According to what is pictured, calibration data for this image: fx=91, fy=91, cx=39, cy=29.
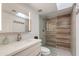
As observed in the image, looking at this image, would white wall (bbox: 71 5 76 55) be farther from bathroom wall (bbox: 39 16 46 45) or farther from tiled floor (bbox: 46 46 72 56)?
bathroom wall (bbox: 39 16 46 45)

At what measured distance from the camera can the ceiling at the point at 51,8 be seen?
1303 mm

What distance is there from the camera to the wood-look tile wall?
4.52ft

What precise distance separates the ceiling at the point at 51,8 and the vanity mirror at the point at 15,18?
216 mm

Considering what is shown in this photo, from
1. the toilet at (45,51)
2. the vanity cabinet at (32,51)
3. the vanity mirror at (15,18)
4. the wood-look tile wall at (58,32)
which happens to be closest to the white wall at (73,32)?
the wood-look tile wall at (58,32)

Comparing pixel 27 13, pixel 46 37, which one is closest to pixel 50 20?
pixel 46 37

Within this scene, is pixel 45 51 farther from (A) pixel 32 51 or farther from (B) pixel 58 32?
(B) pixel 58 32

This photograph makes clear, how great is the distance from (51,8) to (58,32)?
0.39m

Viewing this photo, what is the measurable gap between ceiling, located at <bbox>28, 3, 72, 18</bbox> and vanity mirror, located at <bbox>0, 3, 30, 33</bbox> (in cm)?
22

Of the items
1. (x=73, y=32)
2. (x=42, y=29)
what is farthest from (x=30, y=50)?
(x=73, y=32)

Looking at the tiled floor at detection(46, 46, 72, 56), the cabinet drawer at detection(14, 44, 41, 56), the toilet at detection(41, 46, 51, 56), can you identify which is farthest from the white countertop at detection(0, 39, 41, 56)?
the tiled floor at detection(46, 46, 72, 56)

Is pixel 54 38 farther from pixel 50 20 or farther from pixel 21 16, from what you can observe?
pixel 21 16

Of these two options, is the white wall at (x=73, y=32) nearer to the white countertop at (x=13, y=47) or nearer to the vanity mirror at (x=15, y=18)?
the white countertop at (x=13, y=47)

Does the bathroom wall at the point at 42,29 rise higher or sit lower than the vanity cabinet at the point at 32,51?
higher

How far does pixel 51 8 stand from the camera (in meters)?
1.39
